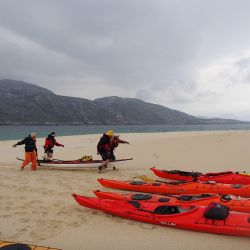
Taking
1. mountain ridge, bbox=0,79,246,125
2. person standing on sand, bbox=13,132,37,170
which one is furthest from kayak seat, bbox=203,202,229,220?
mountain ridge, bbox=0,79,246,125

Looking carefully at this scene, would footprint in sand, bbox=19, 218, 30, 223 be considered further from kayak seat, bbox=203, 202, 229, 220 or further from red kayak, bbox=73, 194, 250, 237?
kayak seat, bbox=203, 202, 229, 220

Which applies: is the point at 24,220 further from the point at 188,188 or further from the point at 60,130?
the point at 60,130

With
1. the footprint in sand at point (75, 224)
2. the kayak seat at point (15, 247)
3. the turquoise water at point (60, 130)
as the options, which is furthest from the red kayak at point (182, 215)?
the turquoise water at point (60, 130)

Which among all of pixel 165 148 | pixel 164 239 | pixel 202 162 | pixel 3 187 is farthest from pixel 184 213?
pixel 165 148

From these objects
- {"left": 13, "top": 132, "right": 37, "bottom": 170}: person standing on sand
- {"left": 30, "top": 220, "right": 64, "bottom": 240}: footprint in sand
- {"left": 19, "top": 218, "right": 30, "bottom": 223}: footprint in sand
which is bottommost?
{"left": 30, "top": 220, "right": 64, "bottom": 240}: footprint in sand

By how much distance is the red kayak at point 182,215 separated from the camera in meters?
5.50

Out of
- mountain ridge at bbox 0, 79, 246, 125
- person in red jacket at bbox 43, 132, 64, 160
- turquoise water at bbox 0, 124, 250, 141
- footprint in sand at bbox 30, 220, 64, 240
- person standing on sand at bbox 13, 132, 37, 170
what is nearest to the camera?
footprint in sand at bbox 30, 220, 64, 240

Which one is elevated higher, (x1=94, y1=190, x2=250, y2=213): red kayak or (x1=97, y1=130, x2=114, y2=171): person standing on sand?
(x1=97, y1=130, x2=114, y2=171): person standing on sand

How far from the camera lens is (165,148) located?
734 inches

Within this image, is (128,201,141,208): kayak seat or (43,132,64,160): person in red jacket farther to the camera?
(43,132,64,160): person in red jacket

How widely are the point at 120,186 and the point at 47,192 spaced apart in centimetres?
209

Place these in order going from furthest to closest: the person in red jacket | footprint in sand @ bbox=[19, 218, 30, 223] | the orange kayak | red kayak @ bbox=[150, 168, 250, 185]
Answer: the person in red jacket, red kayak @ bbox=[150, 168, 250, 185], the orange kayak, footprint in sand @ bbox=[19, 218, 30, 223]

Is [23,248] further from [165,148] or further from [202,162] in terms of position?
[165,148]

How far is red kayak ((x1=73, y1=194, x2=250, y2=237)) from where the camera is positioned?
18.0 feet
